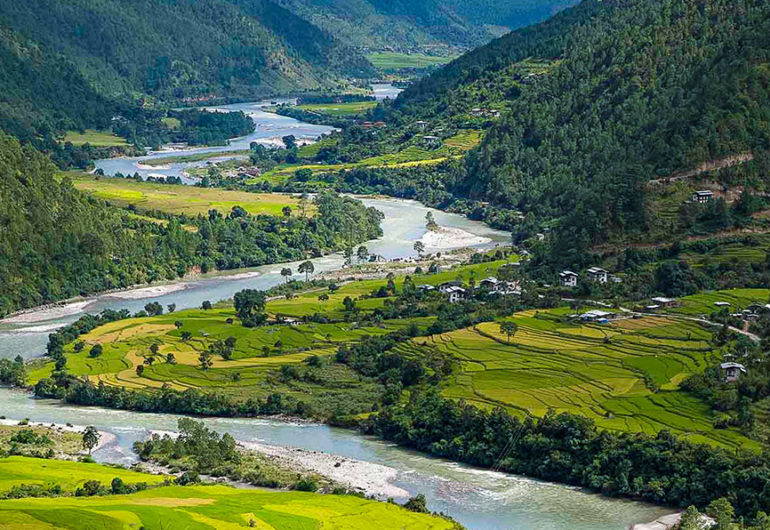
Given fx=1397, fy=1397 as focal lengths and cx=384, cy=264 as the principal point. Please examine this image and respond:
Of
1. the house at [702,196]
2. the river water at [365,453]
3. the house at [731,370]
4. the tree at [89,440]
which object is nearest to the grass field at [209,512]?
the river water at [365,453]

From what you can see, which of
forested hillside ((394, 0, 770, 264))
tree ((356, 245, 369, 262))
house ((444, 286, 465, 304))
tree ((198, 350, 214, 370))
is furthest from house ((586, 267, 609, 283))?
tree ((356, 245, 369, 262))

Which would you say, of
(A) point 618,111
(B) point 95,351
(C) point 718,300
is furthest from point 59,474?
(A) point 618,111

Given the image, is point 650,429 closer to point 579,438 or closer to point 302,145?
point 579,438

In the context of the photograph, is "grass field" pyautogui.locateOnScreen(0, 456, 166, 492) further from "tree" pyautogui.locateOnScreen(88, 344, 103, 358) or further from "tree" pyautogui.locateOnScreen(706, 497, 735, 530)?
"tree" pyautogui.locateOnScreen(706, 497, 735, 530)

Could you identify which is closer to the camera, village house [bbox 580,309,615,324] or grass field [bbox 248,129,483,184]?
village house [bbox 580,309,615,324]

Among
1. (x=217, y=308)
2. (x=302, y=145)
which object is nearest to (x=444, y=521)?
(x=217, y=308)
